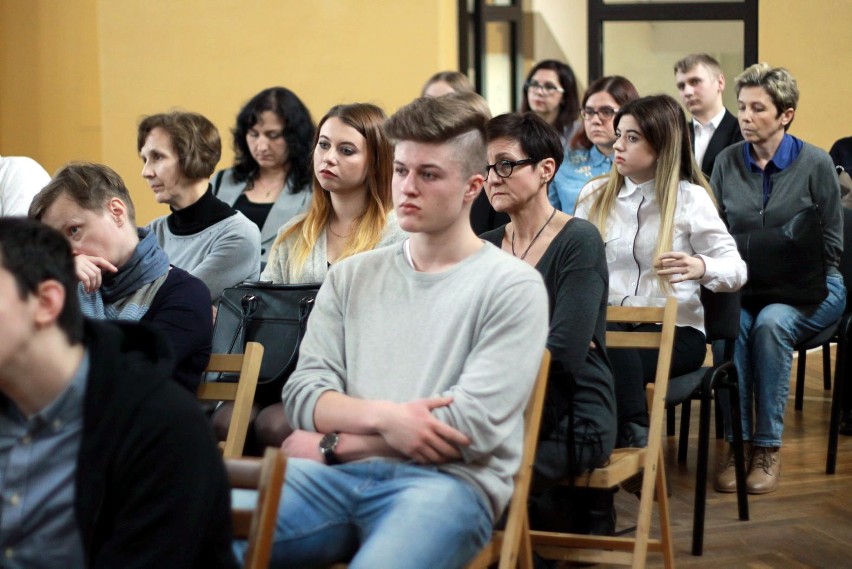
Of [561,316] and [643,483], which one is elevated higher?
[561,316]

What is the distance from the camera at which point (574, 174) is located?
4996mm

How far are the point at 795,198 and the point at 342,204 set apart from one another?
2.01 m

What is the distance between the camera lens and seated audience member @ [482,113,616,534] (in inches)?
108

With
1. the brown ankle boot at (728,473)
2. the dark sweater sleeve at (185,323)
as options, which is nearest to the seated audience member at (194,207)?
the dark sweater sleeve at (185,323)

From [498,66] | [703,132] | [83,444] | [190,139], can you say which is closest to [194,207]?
[190,139]

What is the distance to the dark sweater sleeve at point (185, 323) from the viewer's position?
2762 millimetres

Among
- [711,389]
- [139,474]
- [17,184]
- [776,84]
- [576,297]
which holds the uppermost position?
[776,84]

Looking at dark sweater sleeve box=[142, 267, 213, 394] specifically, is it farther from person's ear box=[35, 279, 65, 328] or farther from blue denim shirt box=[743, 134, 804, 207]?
blue denim shirt box=[743, 134, 804, 207]

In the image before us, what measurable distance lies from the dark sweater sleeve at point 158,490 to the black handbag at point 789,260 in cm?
308

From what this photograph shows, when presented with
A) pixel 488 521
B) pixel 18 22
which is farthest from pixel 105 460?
pixel 18 22

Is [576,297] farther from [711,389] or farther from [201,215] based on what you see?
[201,215]

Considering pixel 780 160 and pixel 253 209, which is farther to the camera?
pixel 253 209

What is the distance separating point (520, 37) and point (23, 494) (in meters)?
6.41

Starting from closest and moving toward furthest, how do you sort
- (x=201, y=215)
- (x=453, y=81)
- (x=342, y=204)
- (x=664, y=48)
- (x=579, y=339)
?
1. (x=579, y=339)
2. (x=342, y=204)
3. (x=201, y=215)
4. (x=453, y=81)
5. (x=664, y=48)
